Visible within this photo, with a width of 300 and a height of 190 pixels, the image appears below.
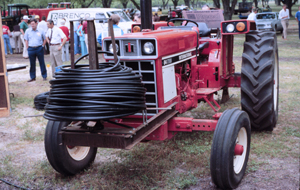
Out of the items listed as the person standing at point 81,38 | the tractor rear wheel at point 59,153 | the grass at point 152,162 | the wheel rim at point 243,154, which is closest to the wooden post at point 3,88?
the grass at point 152,162

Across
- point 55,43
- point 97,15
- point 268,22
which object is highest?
point 97,15

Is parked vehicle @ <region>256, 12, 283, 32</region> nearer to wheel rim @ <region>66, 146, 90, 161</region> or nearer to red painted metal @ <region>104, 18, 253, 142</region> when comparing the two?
red painted metal @ <region>104, 18, 253, 142</region>

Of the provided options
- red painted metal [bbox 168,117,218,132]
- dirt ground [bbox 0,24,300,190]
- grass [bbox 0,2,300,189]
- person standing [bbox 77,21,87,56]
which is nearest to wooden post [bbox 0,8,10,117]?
dirt ground [bbox 0,24,300,190]

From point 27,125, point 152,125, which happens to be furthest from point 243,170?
point 27,125

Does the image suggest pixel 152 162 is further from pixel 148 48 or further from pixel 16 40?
pixel 16 40

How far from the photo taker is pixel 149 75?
3953 millimetres

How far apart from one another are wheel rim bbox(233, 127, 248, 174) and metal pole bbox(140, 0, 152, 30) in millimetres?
2230

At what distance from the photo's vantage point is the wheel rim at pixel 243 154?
398cm

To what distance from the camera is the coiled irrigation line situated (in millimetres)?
3082

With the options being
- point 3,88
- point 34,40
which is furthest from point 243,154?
point 34,40

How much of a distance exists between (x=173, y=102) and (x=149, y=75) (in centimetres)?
61

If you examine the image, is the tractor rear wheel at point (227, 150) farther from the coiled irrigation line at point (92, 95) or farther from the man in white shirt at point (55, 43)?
the man in white shirt at point (55, 43)

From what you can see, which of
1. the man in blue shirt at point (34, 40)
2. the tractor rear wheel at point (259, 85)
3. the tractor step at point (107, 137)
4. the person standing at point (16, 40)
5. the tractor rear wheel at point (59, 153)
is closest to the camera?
the tractor step at point (107, 137)

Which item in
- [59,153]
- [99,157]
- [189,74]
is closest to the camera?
[59,153]
